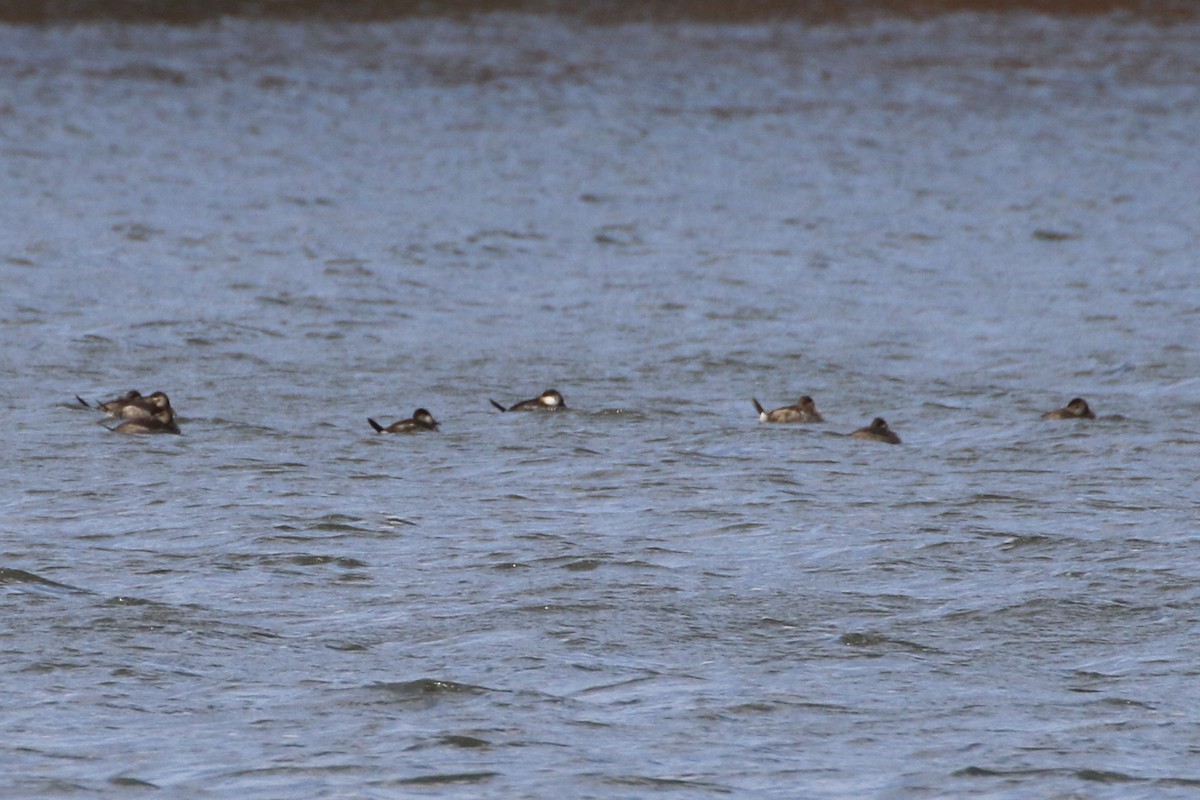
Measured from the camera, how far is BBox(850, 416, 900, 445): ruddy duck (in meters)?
15.7

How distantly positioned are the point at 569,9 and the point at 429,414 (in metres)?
38.4

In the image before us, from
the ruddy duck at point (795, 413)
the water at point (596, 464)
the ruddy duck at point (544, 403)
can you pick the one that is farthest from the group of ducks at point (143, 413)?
the ruddy duck at point (795, 413)

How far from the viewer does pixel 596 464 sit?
1499 centimetres

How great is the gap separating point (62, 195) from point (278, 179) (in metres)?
3.04

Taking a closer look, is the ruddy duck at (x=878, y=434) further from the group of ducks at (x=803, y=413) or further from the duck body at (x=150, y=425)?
the duck body at (x=150, y=425)

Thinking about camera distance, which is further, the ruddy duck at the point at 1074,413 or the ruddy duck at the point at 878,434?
the ruddy duck at the point at 1074,413

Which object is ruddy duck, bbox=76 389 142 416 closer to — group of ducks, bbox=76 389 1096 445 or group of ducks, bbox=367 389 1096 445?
group of ducks, bbox=76 389 1096 445

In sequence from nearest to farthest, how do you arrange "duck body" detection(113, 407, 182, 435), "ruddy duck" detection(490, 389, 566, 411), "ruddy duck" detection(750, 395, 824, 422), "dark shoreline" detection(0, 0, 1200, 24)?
"duck body" detection(113, 407, 182, 435), "ruddy duck" detection(750, 395, 824, 422), "ruddy duck" detection(490, 389, 566, 411), "dark shoreline" detection(0, 0, 1200, 24)

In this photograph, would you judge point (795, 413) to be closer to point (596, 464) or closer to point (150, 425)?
point (596, 464)

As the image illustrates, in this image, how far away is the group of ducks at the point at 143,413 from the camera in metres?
15.2

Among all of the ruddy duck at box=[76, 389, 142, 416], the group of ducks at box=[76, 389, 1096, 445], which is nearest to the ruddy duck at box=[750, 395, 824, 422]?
the group of ducks at box=[76, 389, 1096, 445]

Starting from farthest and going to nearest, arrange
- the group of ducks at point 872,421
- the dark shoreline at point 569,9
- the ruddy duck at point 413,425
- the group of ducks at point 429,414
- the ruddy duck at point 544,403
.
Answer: the dark shoreline at point 569,9, the ruddy duck at point 544,403, the group of ducks at point 872,421, the ruddy duck at point 413,425, the group of ducks at point 429,414

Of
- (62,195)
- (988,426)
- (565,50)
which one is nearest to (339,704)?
(988,426)

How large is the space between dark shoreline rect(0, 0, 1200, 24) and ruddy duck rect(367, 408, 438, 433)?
1365 inches
